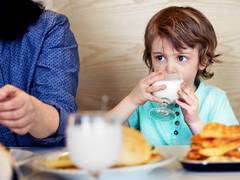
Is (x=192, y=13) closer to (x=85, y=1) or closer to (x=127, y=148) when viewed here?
(x=85, y=1)

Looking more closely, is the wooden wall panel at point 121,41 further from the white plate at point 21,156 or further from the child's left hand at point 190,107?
the white plate at point 21,156

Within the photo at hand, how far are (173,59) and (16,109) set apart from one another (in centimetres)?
69

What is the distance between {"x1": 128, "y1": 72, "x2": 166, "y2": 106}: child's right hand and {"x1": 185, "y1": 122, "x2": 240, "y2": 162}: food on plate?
1.68 ft

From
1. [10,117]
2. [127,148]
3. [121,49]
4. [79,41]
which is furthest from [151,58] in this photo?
[127,148]

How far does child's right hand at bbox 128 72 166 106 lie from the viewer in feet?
4.74

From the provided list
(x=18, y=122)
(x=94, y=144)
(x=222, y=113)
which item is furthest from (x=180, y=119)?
(x=94, y=144)

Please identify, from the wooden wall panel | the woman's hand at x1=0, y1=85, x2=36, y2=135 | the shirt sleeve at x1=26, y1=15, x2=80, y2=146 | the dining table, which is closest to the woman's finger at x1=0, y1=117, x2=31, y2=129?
the woman's hand at x1=0, y1=85, x2=36, y2=135

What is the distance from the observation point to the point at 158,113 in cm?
163

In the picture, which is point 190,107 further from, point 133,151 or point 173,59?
point 133,151

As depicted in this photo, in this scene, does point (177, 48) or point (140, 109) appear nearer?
point (177, 48)

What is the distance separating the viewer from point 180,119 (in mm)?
1600

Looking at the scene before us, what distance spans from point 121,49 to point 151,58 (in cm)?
46

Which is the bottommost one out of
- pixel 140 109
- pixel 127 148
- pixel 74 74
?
pixel 140 109

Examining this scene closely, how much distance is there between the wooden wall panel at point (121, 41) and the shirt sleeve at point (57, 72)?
0.50 meters
